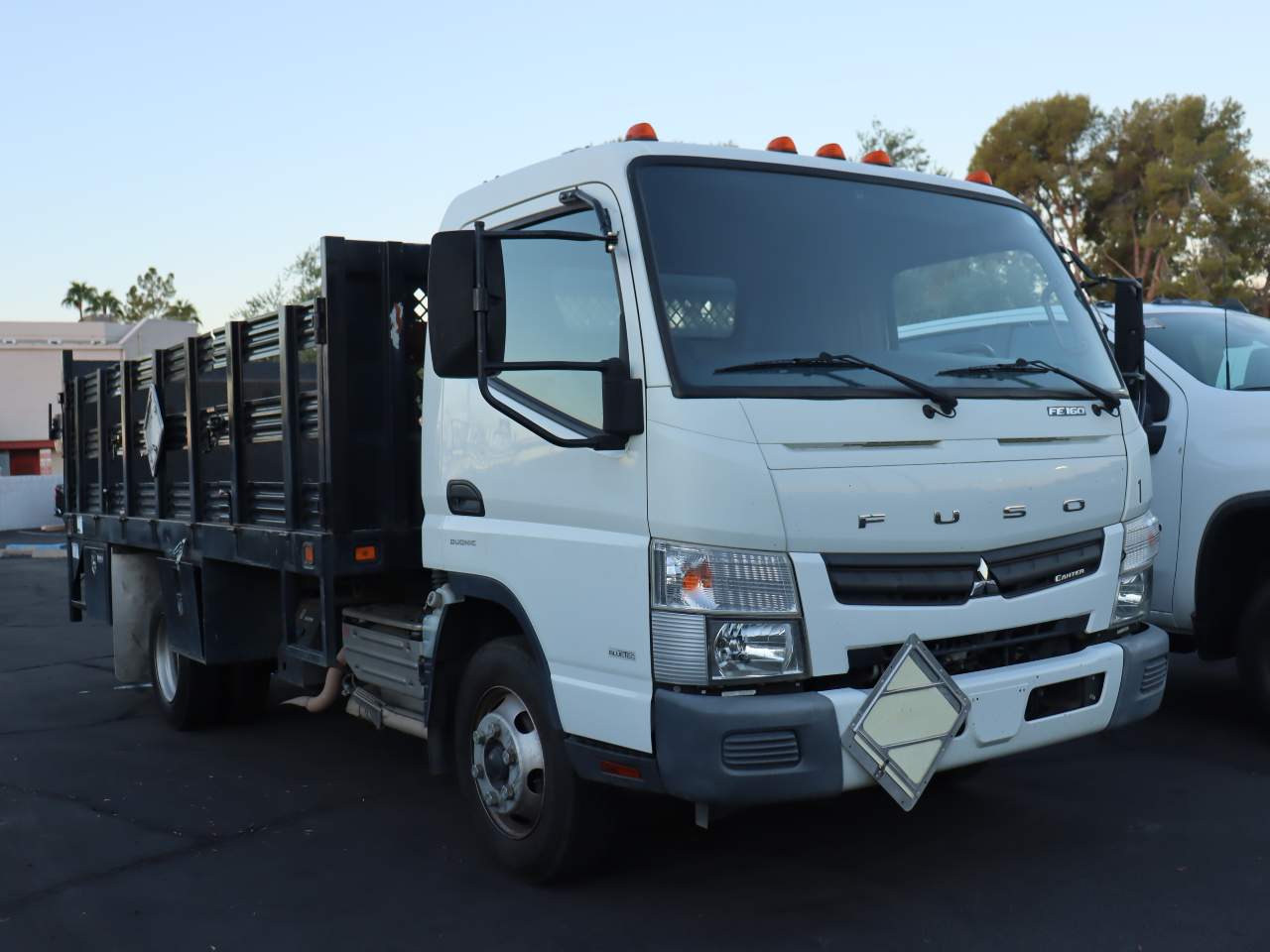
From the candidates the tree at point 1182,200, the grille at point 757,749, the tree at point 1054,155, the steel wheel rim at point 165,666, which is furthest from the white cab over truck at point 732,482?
the tree at point 1054,155

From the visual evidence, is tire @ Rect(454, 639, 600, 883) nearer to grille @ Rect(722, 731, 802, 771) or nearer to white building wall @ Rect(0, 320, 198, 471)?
grille @ Rect(722, 731, 802, 771)

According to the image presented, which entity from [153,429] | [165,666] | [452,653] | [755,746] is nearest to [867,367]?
[755,746]

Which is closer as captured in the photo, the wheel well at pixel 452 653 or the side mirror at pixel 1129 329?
the wheel well at pixel 452 653

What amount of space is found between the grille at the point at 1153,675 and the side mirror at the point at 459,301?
8.15 ft

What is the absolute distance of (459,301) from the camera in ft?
13.0

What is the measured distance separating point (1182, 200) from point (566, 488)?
37.0 meters

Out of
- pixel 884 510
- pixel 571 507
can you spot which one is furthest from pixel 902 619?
pixel 571 507

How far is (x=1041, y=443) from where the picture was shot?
13.9 ft

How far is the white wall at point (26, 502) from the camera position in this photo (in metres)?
34.1

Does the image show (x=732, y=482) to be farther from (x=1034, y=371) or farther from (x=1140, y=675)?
(x=1140, y=675)

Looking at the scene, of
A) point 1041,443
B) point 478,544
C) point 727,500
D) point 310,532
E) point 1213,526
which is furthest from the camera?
point 1213,526

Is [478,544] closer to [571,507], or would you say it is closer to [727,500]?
[571,507]

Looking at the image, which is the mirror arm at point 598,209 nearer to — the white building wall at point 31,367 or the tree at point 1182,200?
the tree at point 1182,200

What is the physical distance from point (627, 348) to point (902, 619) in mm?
1164
